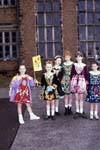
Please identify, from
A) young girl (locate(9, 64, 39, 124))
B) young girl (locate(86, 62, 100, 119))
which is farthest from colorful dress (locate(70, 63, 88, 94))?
young girl (locate(9, 64, 39, 124))

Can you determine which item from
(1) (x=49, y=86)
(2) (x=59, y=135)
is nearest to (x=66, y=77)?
(1) (x=49, y=86)

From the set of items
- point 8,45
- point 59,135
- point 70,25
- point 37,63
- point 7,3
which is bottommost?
point 59,135

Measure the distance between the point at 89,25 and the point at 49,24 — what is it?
1.94m

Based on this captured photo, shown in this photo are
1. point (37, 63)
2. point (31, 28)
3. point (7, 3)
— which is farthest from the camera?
point (7, 3)

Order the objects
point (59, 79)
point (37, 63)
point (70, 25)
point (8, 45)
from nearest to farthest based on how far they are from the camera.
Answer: point (59, 79) → point (37, 63) → point (70, 25) → point (8, 45)

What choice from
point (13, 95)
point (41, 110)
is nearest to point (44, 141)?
point (13, 95)

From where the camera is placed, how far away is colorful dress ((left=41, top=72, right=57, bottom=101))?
13.9m

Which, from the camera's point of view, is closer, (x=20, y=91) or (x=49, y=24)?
(x=20, y=91)

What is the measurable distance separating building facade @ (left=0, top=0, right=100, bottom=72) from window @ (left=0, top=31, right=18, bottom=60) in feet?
2.06

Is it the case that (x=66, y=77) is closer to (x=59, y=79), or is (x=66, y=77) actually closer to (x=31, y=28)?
(x=59, y=79)

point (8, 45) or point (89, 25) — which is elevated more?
point (89, 25)

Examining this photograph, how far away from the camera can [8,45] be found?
26859 millimetres

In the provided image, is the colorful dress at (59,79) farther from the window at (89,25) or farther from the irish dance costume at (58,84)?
the window at (89,25)

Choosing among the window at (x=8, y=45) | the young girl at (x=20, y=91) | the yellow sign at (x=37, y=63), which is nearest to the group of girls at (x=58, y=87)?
the young girl at (x=20, y=91)
